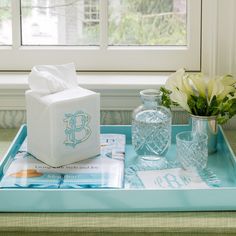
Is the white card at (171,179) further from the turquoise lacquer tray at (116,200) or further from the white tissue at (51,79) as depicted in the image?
the white tissue at (51,79)

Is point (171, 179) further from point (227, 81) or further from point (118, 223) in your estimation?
point (227, 81)

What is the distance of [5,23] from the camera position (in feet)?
6.47

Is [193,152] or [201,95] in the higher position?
[201,95]

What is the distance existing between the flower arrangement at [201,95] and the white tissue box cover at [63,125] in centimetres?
22

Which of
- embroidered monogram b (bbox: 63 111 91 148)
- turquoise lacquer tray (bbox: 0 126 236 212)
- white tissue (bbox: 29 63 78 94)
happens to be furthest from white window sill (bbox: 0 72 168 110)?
turquoise lacquer tray (bbox: 0 126 236 212)

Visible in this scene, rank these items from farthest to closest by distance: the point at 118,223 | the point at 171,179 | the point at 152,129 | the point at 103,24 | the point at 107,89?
the point at 103,24
the point at 107,89
the point at 152,129
the point at 171,179
the point at 118,223

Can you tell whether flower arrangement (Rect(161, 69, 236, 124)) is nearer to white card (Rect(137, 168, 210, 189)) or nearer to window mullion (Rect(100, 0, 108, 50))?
white card (Rect(137, 168, 210, 189))

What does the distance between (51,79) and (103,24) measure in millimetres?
460

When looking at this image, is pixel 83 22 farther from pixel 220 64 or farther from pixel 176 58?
pixel 220 64

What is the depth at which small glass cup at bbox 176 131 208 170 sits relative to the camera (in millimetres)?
1485

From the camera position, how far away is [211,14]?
1.82 metres

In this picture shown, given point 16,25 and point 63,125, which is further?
point 16,25

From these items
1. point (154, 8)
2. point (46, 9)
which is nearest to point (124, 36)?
point (154, 8)

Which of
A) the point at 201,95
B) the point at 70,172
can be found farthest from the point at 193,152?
the point at 70,172
